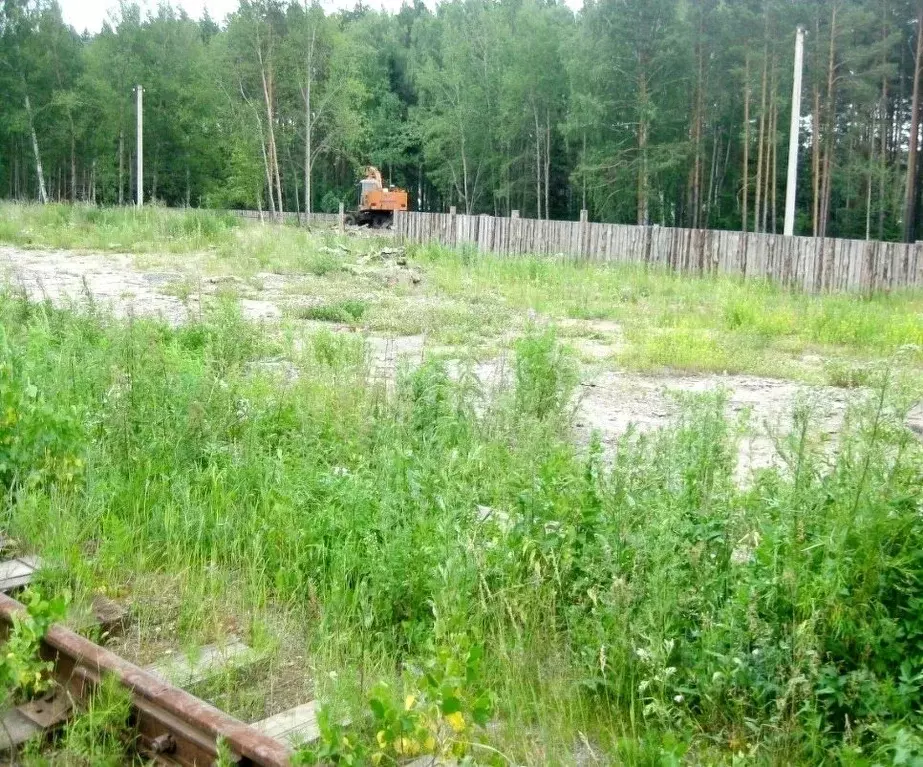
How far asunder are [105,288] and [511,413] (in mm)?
11893

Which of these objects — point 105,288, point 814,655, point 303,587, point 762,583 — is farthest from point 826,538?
point 105,288

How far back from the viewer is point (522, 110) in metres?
56.0

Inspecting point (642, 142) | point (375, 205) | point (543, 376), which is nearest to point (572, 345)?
point (543, 376)

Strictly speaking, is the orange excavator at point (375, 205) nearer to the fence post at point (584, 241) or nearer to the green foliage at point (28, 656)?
the fence post at point (584, 241)

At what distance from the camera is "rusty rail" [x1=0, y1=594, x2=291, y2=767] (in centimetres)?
299

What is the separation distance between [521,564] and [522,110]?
54.0 metres

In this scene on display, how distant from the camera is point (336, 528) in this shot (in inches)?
187

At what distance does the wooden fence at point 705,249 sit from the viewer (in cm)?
1856

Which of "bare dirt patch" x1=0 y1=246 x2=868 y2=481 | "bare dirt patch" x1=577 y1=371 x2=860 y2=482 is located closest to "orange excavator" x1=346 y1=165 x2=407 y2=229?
"bare dirt patch" x1=0 y1=246 x2=868 y2=481

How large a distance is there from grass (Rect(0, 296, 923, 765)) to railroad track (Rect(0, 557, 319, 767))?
99 mm

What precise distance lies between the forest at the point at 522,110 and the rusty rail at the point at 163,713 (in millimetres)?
38411

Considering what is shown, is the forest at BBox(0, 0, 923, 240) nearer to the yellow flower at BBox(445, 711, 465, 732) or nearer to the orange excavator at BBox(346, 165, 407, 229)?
the orange excavator at BBox(346, 165, 407, 229)

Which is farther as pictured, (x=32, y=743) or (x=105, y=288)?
(x=105, y=288)

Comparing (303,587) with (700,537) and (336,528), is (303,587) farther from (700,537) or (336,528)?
(700,537)
